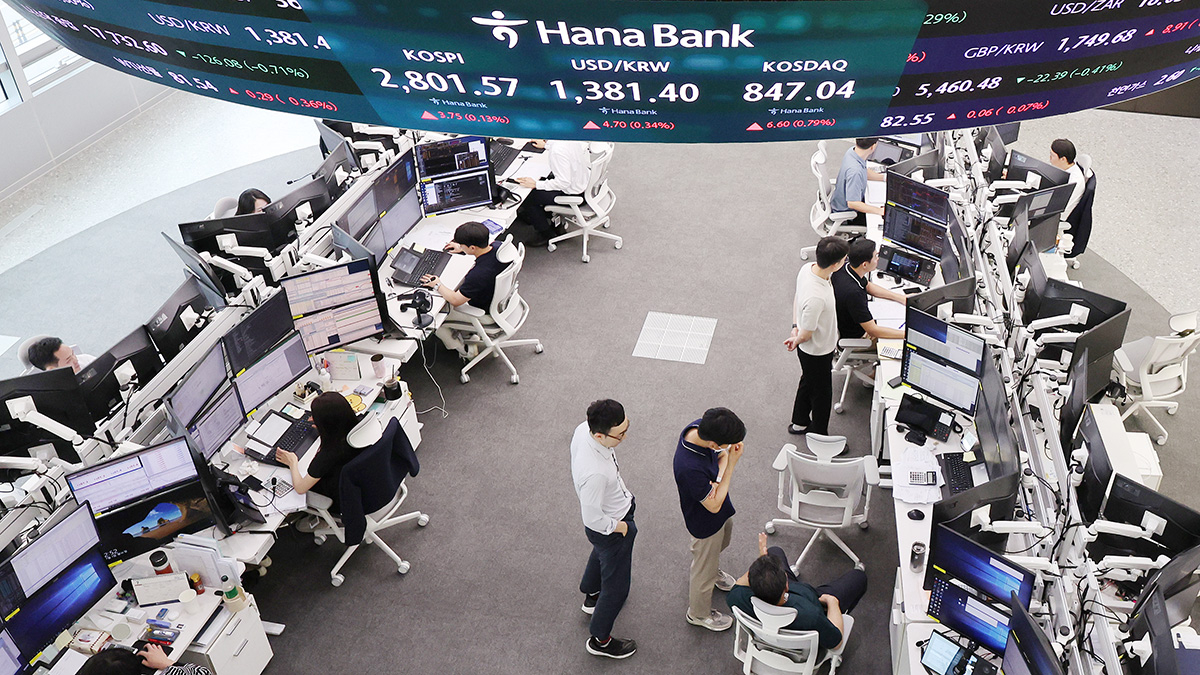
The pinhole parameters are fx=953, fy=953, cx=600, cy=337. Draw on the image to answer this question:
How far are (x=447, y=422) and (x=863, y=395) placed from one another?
3021mm

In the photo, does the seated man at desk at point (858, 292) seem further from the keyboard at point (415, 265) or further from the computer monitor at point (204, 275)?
the computer monitor at point (204, 275)

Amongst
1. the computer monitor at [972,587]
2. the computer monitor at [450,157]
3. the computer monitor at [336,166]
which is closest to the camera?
the computer monitor at [972,587]

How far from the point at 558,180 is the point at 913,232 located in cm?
301

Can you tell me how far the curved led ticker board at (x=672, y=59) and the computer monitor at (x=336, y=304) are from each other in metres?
3.07

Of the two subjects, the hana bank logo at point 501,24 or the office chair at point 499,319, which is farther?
the office chair at point 499,319

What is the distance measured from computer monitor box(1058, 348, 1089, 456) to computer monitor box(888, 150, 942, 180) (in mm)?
2396

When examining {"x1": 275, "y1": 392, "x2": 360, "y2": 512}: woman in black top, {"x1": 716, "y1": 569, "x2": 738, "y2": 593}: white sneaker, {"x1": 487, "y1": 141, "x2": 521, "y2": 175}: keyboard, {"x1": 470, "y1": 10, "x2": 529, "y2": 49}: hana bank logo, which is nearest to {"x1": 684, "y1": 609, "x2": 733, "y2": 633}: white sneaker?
{"x1": 716, "y1": 569, "x2": 738, "y2": 593}: white sneaker

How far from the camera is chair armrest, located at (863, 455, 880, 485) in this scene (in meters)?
5.23

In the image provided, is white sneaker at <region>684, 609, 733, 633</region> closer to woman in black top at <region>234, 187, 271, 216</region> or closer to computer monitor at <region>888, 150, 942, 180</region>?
computer monitor at <region>888, 150, 942, 180</region>

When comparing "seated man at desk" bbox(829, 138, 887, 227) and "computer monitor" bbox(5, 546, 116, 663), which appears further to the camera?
"seated man at desk" bbox(829, 138, 887, 227)

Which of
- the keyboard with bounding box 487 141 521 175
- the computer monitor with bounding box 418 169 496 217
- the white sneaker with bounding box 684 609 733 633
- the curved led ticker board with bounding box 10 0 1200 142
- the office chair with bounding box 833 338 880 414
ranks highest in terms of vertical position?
the curved led ticker board with bounding box 10 0 1200 142

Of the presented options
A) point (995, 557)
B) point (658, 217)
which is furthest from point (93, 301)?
point (995, 557)

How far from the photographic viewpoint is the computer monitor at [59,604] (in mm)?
4289

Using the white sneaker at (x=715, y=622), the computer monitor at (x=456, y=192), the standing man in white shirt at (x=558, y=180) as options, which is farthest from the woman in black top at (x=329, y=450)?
the standing man in white shirt at (x=558, y=180)
